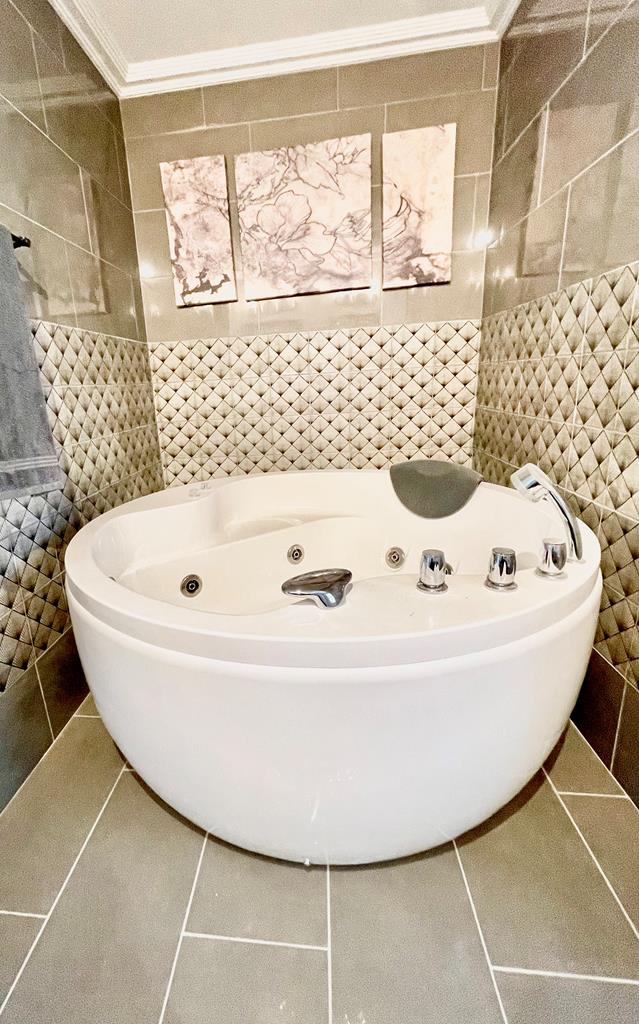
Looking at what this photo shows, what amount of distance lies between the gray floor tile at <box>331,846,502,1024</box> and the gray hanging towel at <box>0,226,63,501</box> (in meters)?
1.16

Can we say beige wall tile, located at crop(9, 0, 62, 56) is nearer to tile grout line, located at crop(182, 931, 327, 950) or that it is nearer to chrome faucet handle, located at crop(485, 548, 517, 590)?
chrome faucet handle, located at crop(485, 548, 517, 590)

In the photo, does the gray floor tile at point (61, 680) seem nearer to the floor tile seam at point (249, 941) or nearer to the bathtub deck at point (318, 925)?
→ the bathtub deck at point (318, 925)

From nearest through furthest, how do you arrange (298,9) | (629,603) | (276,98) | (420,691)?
(420,691)
(629,603)
(298,9)
(276,98)

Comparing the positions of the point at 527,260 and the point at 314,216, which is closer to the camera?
the point at 527,260

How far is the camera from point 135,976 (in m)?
0.77

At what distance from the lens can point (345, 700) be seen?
2.26ft

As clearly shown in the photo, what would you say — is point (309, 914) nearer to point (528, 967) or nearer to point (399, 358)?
point (528, 967)

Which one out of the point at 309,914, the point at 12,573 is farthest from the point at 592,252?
the point at 12,573

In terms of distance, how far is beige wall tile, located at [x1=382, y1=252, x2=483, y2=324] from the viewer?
1.91 metres

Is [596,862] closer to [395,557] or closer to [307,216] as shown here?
[395,557]

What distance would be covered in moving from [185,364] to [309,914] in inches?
80.8

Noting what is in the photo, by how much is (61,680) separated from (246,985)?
3.21ft

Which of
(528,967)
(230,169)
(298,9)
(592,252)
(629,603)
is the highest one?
(298,9)

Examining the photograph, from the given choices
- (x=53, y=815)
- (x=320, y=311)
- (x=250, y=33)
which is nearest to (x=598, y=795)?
(x=53, y=815)
